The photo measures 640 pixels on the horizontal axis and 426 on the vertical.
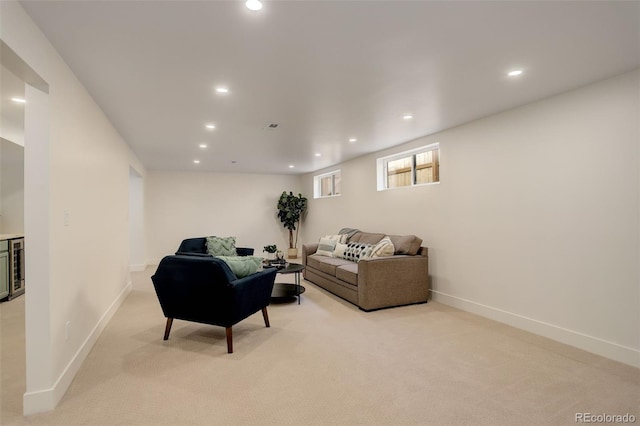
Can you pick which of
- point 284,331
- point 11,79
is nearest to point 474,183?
point 284,331

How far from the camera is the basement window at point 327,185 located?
294 inches

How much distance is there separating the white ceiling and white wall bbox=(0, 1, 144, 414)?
185mm

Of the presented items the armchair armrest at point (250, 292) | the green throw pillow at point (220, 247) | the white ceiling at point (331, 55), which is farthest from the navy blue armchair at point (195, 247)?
the armchair armrest at point (250, 292)

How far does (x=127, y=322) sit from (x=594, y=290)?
4.70m

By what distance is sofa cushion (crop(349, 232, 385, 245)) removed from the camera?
5.03 meters

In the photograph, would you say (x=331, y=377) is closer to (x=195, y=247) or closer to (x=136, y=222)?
(x=195, y=247)

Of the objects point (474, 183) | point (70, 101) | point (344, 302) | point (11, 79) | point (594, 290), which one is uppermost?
point (11, 79)

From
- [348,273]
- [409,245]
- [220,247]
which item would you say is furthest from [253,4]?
[220,247]

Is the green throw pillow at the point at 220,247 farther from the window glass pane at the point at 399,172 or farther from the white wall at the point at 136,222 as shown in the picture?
the window glass pane at the point at 399,172

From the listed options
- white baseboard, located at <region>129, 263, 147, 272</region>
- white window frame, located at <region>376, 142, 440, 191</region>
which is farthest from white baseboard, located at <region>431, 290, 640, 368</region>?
white baseboard, located at <region>129, 263, 147, 272</region>

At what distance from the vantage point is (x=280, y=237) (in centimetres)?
884

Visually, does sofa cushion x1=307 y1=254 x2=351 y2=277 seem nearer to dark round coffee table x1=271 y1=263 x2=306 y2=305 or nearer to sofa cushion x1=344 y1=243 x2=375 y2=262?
sofa cushion x1=344 y1=243 x2=375 y2=262

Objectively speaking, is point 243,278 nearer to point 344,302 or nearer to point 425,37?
point 344,302

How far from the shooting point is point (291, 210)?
848 cm
